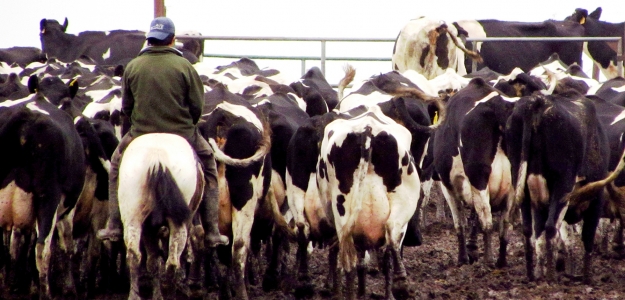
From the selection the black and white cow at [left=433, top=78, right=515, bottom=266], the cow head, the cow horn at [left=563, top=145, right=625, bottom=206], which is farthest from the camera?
the cow head

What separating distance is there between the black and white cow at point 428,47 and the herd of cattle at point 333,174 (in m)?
4.34

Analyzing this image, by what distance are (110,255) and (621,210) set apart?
529 centimetres

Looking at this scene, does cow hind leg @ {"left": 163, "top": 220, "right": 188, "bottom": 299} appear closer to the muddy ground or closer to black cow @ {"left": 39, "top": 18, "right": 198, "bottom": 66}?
the muddy ground

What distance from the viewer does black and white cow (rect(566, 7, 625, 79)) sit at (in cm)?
2111

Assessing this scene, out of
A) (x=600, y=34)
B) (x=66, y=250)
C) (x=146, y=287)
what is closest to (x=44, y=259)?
(x=66, y=250)

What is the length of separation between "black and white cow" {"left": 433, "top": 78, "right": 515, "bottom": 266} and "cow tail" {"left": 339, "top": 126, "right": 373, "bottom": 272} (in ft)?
7.49

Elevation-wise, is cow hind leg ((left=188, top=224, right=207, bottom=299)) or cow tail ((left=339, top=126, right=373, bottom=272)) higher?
cow tail ((left=339, top=126, right=373, bottom=272))

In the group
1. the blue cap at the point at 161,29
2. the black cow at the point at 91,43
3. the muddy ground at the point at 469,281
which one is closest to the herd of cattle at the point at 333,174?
the muddy ground at the point at 469,281

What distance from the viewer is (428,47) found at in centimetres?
1775

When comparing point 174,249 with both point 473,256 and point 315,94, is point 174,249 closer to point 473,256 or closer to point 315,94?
point 473,256

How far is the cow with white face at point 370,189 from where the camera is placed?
9.63 m

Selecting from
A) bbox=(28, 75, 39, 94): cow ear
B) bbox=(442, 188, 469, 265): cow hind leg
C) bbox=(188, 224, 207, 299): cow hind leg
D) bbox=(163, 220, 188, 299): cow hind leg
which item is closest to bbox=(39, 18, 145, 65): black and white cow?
bbox=(28, 75, 39, 94): cow ear

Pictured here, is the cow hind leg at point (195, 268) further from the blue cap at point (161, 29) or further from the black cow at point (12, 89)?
the black cow at point (12, 89)

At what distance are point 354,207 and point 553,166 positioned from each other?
211 cm
